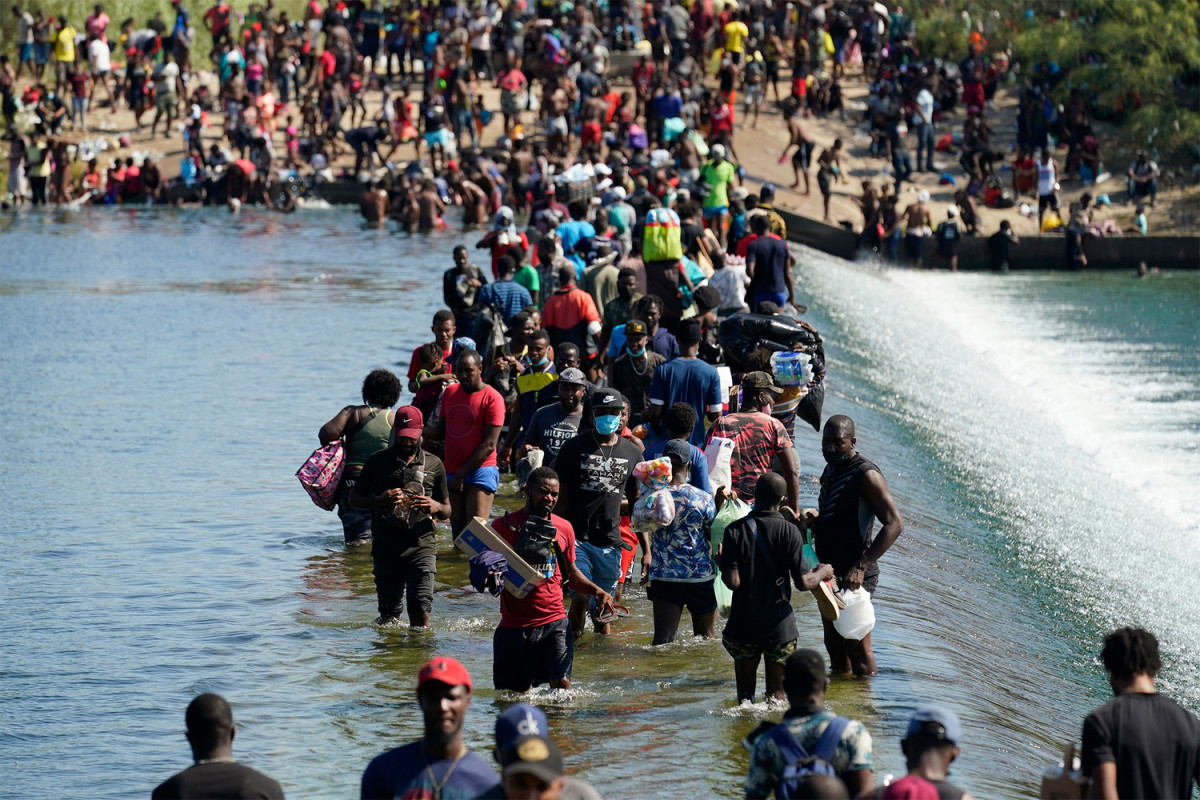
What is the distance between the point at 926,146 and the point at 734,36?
565cm

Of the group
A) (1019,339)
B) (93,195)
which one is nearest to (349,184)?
(93,195)

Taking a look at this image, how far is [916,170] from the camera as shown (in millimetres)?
44219

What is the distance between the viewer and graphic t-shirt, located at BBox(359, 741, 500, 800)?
5879 millimetres

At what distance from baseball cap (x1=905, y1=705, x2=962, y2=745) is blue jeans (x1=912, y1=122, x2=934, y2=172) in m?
39.0

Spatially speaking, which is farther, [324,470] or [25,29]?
[25,29]

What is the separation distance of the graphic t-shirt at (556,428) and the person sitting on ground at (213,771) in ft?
18.4

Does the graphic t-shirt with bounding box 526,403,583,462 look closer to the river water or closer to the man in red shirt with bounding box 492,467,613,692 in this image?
the river water

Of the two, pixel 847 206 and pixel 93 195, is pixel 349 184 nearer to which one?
pixel 93 195

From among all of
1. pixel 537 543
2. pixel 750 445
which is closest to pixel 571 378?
pixel 750 445

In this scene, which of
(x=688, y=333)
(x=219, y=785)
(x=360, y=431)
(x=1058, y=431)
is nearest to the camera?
(x=219, y=785)

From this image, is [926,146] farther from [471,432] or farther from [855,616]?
[855,616]

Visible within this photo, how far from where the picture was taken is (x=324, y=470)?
1155cm

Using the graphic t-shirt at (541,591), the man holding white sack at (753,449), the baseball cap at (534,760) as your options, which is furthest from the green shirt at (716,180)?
the baseball cap at (534,760)

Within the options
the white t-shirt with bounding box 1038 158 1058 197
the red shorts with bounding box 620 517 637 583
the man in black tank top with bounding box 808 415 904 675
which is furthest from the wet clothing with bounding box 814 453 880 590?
the white t-shirt with bounding box 1038 158 1058 197
